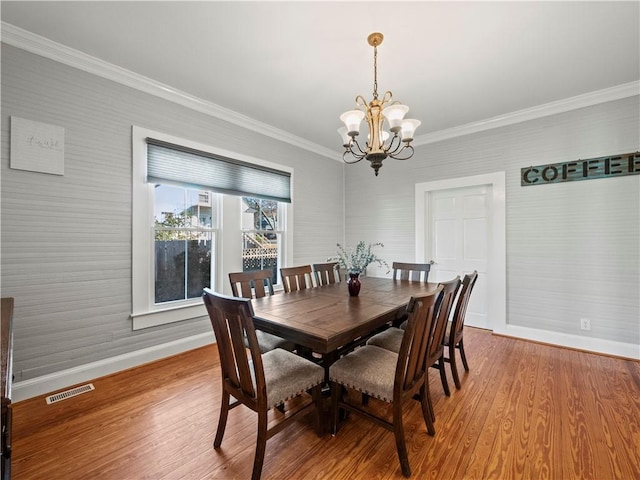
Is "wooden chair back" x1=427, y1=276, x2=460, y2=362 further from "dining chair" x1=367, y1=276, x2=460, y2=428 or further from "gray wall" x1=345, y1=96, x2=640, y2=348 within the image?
"gray wall" x1=345, y1=96, x2=640, y2=348

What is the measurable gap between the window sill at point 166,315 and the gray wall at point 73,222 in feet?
0.25

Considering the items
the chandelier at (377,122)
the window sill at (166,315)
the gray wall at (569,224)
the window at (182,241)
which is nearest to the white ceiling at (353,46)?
the chandelier at (377,122)

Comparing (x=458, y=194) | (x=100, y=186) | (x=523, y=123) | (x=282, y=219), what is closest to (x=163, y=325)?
(x=100, y=186)

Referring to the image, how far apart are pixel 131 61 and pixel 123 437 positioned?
2900 millimetres

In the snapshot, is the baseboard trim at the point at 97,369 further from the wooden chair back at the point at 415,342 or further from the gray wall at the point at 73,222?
the wooden chair back at the point at 415,342

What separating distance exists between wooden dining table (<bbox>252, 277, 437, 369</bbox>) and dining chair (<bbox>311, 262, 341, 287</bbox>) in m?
0.41

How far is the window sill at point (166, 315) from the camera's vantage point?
9.13 feet

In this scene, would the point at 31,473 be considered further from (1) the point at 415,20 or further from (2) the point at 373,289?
(1) the point at 415,20

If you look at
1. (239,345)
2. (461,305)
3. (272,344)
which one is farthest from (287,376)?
(461,305)

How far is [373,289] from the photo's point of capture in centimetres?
277

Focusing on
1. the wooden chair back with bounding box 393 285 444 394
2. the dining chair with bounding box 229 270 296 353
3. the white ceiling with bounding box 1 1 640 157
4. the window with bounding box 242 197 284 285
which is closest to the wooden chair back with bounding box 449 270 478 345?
the wooden chair back with bounding box 393 285 444 394

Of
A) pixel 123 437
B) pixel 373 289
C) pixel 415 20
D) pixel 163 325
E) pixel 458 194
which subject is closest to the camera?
pixel 123 437

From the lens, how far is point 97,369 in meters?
2.53

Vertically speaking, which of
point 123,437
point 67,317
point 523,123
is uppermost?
point 523,123
